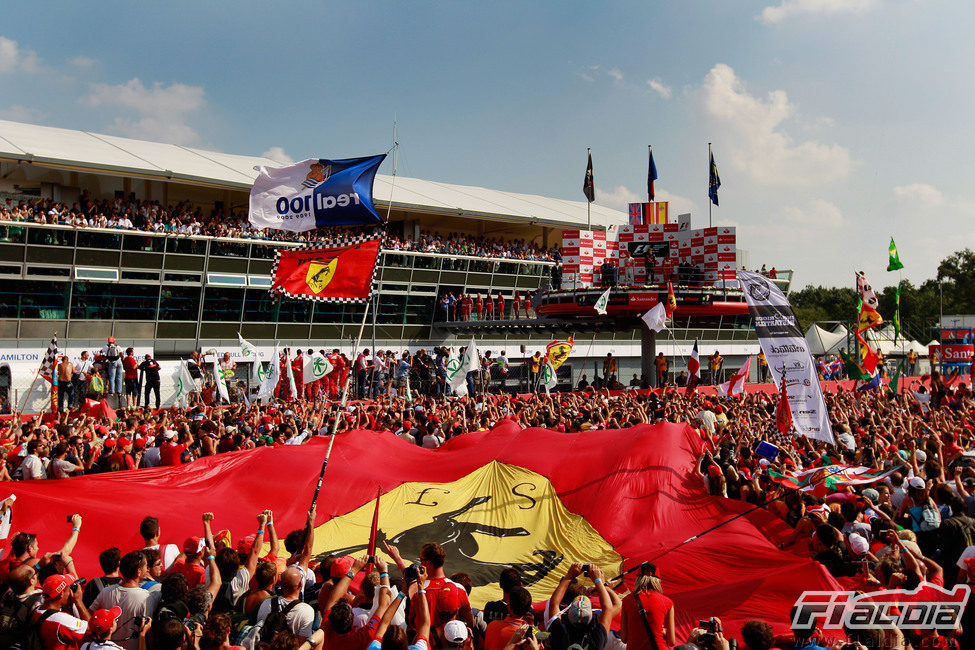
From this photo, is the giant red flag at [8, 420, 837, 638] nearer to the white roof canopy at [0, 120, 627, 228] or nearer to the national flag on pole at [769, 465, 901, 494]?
the national flag on pole at [769, 465, 901, 494]

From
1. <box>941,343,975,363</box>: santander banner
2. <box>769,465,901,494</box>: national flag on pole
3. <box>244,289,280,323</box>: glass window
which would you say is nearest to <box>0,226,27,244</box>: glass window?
<box>244,289,280,323</box>: glass window

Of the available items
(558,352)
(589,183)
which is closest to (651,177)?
(589,183)

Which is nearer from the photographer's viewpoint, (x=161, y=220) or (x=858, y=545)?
(x=858, y=545)

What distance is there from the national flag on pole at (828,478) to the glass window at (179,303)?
30644 mm

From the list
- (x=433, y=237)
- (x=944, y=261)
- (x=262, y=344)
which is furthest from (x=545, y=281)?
(x=944, y=261)

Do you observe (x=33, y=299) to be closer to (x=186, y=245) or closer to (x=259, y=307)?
(x=186, y=245)

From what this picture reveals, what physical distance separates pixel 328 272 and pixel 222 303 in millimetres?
27154

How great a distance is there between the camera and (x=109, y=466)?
12.5 m

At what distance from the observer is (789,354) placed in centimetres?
1154

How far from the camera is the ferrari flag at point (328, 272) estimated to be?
10859 mm

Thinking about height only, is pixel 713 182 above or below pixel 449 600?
→ above

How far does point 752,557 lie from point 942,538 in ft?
6.17

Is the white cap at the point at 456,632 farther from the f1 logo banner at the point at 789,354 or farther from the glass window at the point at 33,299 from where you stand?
the glass window at the point at 33,299

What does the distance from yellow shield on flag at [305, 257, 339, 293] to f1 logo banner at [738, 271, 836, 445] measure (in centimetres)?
612
